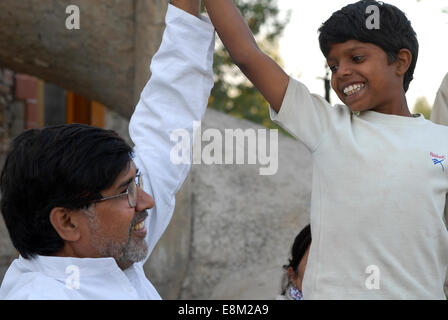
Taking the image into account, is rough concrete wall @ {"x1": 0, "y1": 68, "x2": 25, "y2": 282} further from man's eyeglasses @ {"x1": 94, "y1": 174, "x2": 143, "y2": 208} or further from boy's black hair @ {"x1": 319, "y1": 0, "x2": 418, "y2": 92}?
boy's black hair @ {"x1": 319, "y1": 0, "x2": 418, "y2": 92}

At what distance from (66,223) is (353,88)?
88cm

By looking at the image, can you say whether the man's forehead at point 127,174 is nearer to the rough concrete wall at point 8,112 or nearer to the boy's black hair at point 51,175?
the boy's black hair at point 51,175

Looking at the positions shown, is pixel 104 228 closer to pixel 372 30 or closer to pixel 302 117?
pixel 302 117

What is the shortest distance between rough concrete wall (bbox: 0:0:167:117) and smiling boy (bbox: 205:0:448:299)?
2.52 meters

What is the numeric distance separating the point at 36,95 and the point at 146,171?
255 inches

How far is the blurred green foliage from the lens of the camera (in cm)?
1240

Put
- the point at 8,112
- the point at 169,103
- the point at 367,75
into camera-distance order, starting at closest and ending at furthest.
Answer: the point at 367,75
the point at 169,103
the point at 8,112

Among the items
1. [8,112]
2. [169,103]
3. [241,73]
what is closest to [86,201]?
[169,103]

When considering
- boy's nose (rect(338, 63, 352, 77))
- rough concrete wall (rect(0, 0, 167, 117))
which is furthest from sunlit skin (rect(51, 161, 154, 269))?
rough concrete wall (rect(0, 0, 167, 117))

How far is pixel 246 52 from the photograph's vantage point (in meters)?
1.69

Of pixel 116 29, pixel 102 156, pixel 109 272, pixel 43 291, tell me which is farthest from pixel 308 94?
pixel 116 29
